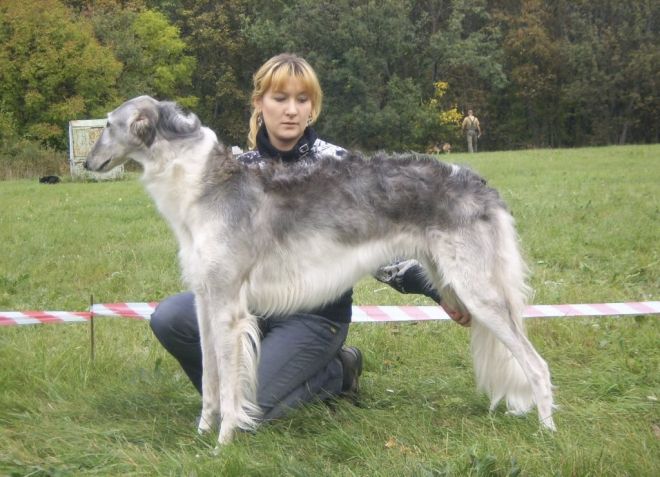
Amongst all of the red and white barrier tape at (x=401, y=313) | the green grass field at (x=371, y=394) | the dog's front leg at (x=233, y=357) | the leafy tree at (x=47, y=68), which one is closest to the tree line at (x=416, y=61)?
the leafy tree at (x=47, y=68)

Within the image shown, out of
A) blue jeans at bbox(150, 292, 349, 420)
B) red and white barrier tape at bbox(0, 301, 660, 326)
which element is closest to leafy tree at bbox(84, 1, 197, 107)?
red and white barrier tape at bbox(0, 301, 660, 326)

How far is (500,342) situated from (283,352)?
3.85 feet

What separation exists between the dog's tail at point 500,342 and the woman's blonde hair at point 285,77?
50.3 inches

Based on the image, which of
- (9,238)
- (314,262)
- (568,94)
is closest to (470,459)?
(314,262)

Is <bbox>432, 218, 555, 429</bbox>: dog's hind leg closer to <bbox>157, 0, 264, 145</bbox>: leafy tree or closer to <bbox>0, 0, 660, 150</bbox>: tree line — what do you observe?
<bbox>0, 0, 660, 150</bbox>: tree line

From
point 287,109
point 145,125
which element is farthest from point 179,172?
point 287,109

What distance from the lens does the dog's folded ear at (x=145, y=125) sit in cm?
405

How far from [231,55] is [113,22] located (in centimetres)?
753

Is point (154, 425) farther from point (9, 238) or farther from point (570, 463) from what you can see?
point (9, 238)

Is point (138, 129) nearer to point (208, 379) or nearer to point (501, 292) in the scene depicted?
point (208, 379)

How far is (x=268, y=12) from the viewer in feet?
150

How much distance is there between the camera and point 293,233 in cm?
416

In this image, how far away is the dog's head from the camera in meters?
4.07

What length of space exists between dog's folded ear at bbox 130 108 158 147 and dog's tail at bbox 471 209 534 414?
181 cm
